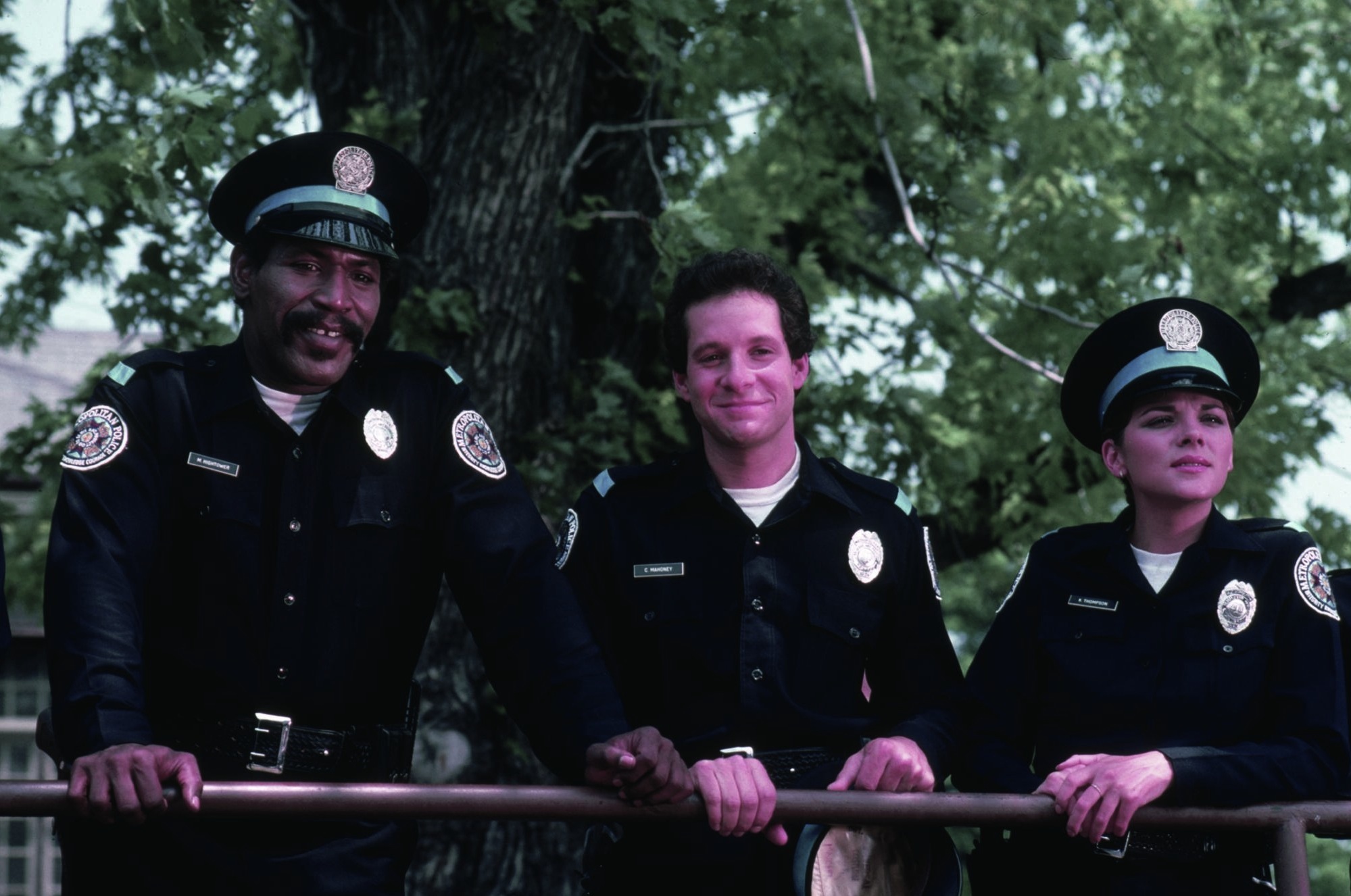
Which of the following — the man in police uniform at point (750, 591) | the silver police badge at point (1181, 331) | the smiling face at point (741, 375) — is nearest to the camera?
the man in police uniform at point (750, 591)

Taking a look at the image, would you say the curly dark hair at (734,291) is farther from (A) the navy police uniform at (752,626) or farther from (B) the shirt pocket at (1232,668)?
(B) the shirt pocket at (1232,668)

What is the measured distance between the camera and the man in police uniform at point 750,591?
3.79 m

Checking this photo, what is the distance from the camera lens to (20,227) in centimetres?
734

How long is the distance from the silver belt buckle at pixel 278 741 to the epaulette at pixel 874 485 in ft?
4.51

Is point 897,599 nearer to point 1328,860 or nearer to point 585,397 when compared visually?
point 585,397

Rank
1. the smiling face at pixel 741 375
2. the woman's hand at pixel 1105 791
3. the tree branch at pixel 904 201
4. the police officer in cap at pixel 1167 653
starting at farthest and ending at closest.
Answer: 1. the tree branch at pixel 904 201
2. the smiling face at pixel 741 375
3. the police officer in cap at pixel 1167 653
4. the woman's hand at pixel 1105 791

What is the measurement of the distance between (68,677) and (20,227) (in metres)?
4.49

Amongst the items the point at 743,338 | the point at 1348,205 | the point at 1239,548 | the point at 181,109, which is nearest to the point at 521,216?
the point at 181,109

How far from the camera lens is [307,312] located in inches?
150

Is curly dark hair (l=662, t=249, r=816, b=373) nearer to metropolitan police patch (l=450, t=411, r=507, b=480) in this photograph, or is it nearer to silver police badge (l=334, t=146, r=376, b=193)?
metropolitan police patch (l=450, t=411, r=507, b=480)

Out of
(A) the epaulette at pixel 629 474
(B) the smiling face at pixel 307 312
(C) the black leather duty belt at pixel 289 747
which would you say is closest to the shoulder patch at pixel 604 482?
(A) the epaulette at pixel 629 474

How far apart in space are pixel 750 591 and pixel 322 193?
4.28 ft

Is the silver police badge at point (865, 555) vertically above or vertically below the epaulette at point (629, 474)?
below

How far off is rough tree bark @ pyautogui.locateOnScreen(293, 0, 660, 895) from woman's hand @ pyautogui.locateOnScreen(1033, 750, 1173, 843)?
3.31 metres
